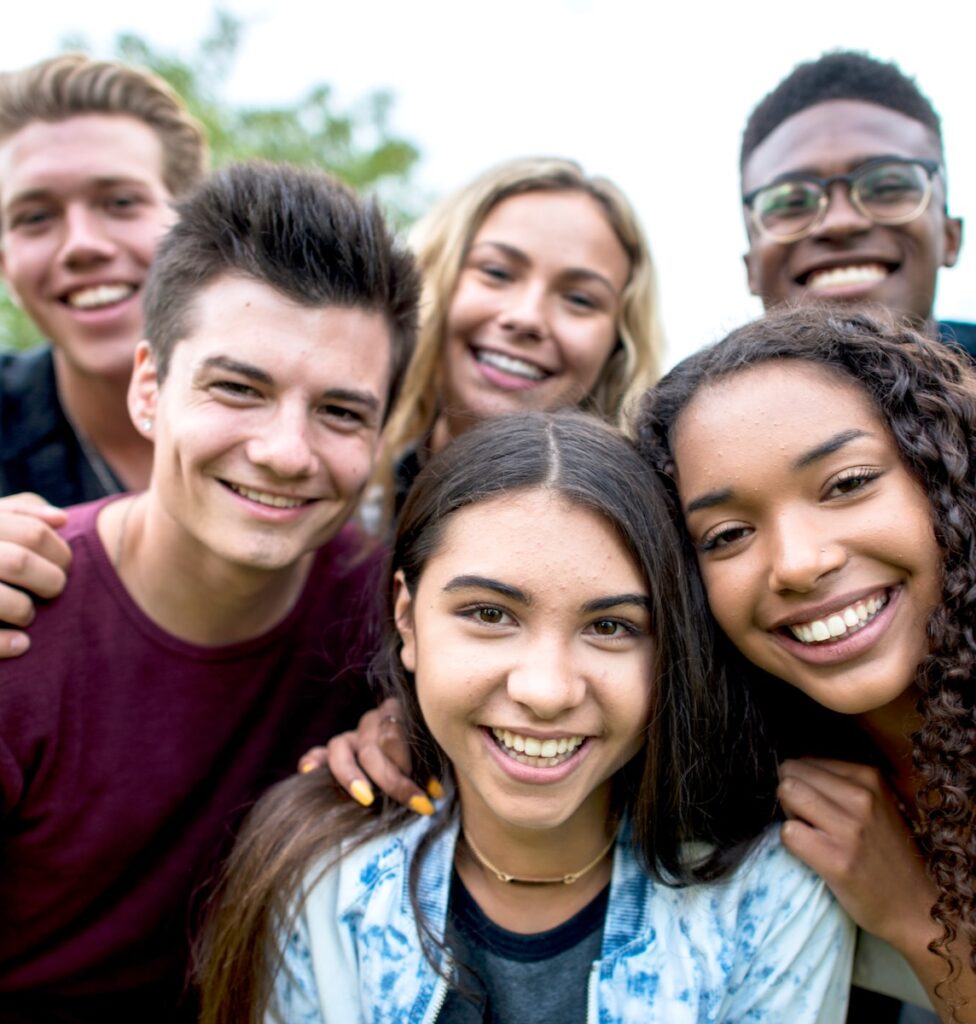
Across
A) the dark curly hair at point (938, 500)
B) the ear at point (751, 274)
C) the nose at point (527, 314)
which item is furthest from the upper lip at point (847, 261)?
the dark curly hair at point (938, 500)

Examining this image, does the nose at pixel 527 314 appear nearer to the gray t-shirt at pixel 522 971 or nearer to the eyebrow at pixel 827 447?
the eyebrow at pixel 827 447

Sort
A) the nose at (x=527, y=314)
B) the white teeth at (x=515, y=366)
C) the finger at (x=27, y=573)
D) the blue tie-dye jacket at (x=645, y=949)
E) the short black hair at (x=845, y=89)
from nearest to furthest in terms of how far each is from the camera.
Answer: the blue tie-dye jacket at (x=645, y=949), the finger at (x=27, y=573), the short black hair at (x=845, y=89), the nose at (x=527, y=314), the white teeth at (x=515, y=366)

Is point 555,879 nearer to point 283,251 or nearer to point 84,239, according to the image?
point 283,251

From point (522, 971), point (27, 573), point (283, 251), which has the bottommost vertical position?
point (522, 971)

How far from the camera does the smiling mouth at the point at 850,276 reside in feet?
10.0

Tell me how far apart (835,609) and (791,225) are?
1559 mm

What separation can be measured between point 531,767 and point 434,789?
44 centimetres

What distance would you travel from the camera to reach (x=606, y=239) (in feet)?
11.3

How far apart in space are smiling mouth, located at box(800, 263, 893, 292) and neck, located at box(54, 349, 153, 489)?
241cm

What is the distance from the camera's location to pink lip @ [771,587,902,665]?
2.00 m

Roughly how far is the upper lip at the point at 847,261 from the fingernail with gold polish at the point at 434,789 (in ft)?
6.11

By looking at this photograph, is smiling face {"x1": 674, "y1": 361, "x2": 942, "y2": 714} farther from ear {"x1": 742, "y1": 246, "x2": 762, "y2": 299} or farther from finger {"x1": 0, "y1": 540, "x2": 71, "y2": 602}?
finger {"x1": 0, "y1": 540, "x2": 71, "y2": 602}

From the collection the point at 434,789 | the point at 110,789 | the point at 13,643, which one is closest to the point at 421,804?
the point at 434,789

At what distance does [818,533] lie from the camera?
1.96m
